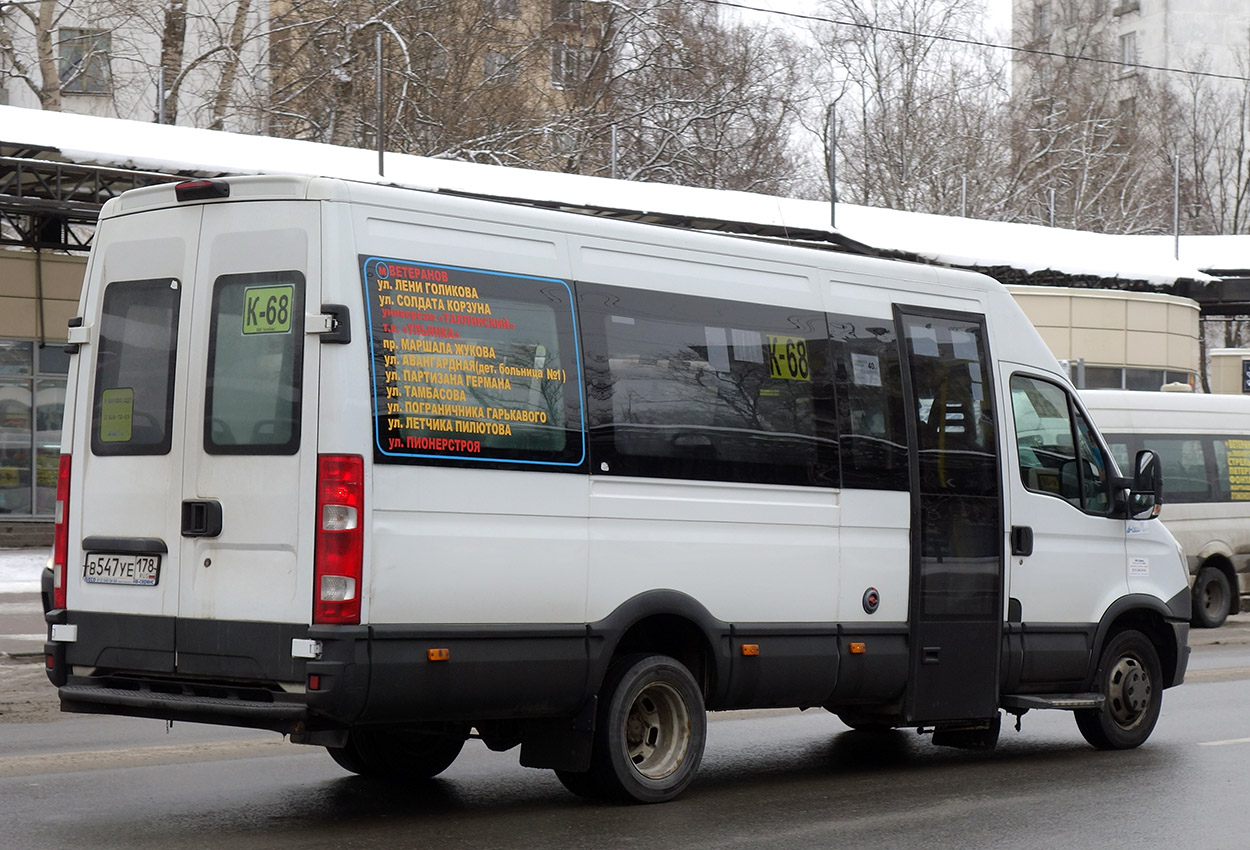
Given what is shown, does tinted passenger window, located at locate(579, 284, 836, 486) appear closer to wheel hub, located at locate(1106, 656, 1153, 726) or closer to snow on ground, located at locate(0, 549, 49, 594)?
wheel hub, located at locate(1106, 656, 1153, 726)

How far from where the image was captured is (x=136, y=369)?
7.35 m

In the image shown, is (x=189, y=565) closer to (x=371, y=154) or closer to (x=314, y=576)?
(x=314, y=576)

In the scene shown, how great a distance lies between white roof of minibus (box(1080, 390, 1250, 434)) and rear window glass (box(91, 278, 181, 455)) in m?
14.0

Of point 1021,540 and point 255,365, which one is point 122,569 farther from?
point 1021,540

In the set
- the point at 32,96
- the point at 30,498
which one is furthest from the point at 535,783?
the point at 32,96

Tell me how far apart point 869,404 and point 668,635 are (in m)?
1.72

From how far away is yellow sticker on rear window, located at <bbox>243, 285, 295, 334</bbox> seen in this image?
270 inches

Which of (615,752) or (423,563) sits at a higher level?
(423,563)

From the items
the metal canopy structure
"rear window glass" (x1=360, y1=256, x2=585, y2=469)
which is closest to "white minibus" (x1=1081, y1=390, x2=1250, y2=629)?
the metal canopy structure

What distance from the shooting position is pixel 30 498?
1035 inches

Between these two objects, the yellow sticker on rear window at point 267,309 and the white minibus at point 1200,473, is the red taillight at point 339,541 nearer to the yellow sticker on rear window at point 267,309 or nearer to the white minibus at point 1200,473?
the yellow sticker on rear window at point 267,309

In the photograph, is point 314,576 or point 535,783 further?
point 535,783

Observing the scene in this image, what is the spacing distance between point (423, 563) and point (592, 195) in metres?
19.6

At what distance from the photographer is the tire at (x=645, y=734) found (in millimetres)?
7602
